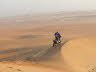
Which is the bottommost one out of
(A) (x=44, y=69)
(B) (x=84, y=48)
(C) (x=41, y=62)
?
(A) (x=44, y=69)

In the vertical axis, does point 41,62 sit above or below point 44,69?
above

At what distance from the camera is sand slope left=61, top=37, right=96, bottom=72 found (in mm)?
13520

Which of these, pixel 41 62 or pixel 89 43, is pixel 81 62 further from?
pixel 89 43

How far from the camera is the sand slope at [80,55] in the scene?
44.4 ft

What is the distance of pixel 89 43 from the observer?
17547 millimetres

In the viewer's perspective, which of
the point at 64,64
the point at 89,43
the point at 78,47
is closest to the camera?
the point at 64,64

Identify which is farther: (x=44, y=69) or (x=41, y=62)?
(x=41, y=62)

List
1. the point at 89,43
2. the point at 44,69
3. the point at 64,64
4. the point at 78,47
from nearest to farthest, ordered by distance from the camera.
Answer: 1. the point at 44,69
2. the point at 64,64
3. the point at 78,47
4. the point at 89,43

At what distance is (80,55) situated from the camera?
1502cm

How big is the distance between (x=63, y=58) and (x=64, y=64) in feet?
2.29

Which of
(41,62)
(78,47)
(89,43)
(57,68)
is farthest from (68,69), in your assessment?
(89,43)

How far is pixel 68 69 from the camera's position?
1305 centimetres

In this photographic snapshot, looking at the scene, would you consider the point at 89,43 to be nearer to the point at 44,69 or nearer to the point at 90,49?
the point at 90,49

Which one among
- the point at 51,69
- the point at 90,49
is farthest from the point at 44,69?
the point at 90,49
